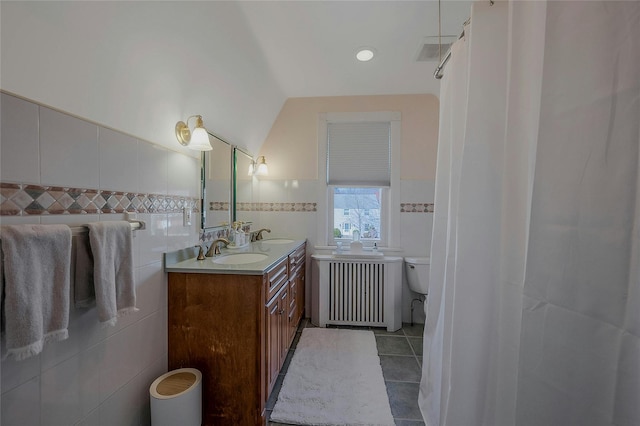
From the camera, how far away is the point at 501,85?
2.75ft

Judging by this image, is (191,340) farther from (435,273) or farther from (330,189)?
(330,189)

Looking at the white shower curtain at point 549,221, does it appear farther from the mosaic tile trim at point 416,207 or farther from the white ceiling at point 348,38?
the mosaic tile trim at point 416,207

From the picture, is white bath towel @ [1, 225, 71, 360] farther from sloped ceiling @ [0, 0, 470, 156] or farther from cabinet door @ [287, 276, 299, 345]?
cabinet door @ [287, 276, 299, 345]

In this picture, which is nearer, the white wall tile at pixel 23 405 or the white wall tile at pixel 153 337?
the white wall tile at pixel 23 405

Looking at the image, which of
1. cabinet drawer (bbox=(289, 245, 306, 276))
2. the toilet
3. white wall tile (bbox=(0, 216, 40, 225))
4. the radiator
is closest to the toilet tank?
the toilet

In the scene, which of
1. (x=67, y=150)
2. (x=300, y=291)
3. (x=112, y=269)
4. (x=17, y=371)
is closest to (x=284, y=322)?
(x=300, y=291)

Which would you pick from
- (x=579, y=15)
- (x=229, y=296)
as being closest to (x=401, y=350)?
(x=229, y=296)

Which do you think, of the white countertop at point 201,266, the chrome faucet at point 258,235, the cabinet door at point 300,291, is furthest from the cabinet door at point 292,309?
the chrome faucet at point 258,235

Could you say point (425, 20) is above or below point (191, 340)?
above

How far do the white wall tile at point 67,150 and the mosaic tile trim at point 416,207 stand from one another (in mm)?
2561

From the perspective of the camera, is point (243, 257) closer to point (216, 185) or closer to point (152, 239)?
point (216, 185)

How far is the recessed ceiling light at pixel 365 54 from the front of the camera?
1918mm

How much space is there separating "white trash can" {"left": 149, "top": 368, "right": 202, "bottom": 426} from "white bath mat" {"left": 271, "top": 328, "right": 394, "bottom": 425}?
1.59 feet

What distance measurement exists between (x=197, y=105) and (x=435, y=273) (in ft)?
5.99
